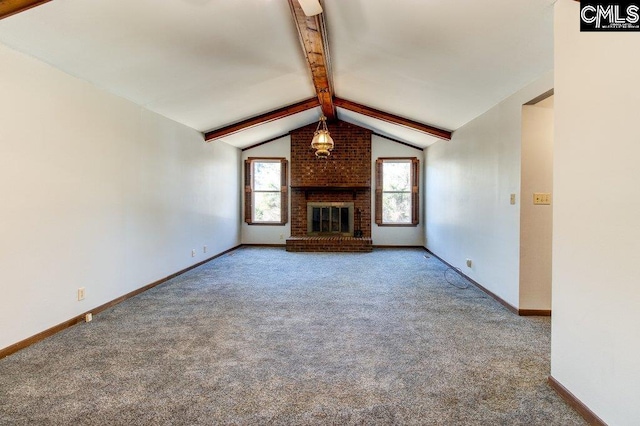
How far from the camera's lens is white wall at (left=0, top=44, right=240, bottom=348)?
2404mm

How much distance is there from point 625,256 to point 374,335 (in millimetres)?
1742

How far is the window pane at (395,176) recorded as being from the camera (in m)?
7.67

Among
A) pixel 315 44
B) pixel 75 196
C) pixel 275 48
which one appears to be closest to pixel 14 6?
pixel 75 196

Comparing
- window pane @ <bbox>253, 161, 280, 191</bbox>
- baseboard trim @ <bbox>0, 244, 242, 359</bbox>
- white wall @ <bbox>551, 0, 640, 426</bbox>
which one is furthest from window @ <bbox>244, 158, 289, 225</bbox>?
white wall @ <bbox>551, 0, 640, 426</bbox>

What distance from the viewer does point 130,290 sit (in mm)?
3779

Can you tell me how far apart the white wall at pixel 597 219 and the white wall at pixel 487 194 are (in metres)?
1.23

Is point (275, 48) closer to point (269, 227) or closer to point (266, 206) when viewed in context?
point (266, 206)

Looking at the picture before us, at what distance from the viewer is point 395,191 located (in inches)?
302

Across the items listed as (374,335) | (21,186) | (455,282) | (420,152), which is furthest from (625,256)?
(420,152)

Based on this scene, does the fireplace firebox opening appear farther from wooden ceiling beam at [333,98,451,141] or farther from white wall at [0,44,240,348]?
white wall at [0,44,240,348]

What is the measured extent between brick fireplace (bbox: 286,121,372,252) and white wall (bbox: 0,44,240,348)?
10.2ft

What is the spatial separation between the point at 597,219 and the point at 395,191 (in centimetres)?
611

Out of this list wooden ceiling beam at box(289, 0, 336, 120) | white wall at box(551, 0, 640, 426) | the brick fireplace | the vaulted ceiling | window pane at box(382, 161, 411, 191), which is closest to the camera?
white wall at box(551, 0, 640, 426)

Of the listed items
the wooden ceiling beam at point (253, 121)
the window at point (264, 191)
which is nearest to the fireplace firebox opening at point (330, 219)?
the window at point (264, 191)
